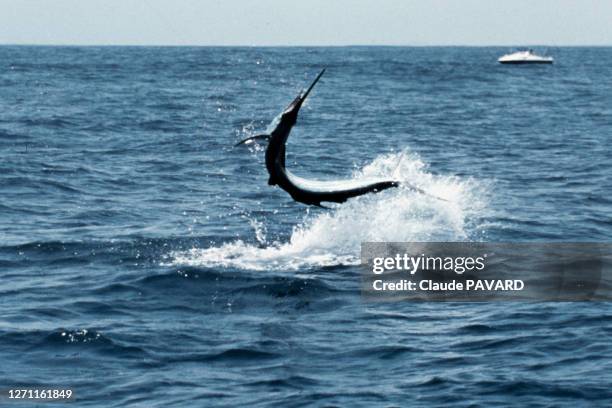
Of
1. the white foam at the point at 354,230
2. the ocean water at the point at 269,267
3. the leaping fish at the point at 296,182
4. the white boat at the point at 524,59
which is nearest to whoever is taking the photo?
the ocean water at the point at 269,267

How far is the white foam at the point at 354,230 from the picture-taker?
72.5 ft

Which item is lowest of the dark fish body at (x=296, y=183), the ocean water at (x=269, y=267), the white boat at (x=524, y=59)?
the ocean water at (x=269, y=267)

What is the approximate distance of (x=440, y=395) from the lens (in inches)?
554

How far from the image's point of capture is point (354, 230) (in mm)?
24547

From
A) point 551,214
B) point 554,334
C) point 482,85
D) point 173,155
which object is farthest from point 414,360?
point 482,85

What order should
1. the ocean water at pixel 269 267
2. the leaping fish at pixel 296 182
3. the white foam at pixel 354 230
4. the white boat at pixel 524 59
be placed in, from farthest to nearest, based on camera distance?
the white boat at pixel 524 59 → the white foam at pixel 354 230 → the leaping fish at pixel 296 182 → the ocean water at pixel 269 267

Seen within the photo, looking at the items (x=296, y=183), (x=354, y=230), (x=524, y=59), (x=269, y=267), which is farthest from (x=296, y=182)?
(x=524, y=59)

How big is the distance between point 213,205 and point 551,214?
27.6 feet

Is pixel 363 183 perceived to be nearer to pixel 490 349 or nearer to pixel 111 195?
pixel 490 349

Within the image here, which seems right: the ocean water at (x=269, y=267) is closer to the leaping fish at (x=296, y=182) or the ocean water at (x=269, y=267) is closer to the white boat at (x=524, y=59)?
the leaping fish at (x=296, y=182)

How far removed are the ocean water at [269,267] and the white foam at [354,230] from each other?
0.07 metres

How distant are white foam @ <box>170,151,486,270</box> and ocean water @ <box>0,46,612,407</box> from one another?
7 centimetres

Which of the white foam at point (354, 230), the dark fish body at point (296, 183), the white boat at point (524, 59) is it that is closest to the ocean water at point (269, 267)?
the white foam at point (354, 230)

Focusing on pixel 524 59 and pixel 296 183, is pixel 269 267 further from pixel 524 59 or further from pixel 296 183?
pixel 524 59
